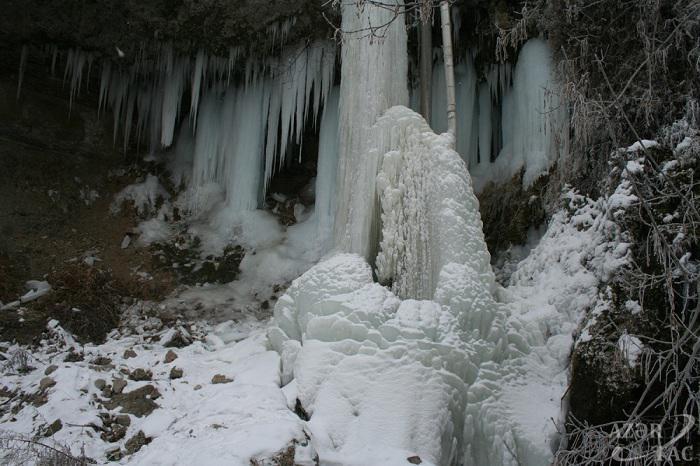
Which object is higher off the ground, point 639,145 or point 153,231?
point 639,145

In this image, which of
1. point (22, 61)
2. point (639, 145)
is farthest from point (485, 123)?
point (22, 61)

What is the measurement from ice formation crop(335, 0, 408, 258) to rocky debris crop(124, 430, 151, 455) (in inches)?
94.6

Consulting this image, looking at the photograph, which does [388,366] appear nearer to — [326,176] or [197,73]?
[326,176]

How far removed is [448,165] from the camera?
5.77m

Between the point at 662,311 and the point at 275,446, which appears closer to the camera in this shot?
the point at 275,446

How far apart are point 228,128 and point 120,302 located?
2.97m

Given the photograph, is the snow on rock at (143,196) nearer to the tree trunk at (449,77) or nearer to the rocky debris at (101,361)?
the rocky debris at (101,361)

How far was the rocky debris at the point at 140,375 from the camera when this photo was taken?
544 cm

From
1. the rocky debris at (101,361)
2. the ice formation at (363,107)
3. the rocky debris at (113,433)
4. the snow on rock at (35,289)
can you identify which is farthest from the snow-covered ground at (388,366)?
the snow on rock at (35,289)

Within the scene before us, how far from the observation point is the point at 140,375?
545 centimetres

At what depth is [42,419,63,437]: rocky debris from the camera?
458 cm

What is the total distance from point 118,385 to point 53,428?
0.70 metres

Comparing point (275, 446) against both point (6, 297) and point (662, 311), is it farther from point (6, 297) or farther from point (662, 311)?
point (6, 297)

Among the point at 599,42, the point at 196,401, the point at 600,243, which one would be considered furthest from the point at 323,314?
the point at 599,42
